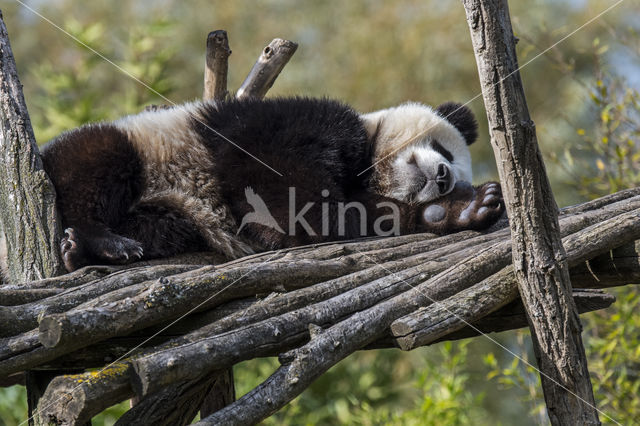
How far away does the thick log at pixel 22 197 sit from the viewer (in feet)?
9.34

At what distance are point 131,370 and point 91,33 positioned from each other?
16.4 feet

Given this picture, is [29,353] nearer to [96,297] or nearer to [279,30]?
[96,297]

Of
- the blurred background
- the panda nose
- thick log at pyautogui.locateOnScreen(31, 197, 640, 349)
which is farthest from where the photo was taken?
the blurred background

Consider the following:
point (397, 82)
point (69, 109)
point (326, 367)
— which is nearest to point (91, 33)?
point (69, 109)

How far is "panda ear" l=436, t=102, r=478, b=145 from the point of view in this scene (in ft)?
13.4

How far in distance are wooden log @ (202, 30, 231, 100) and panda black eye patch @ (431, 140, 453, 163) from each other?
1.22m

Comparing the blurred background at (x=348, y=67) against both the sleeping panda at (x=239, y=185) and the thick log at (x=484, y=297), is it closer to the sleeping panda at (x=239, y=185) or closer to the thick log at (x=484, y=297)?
the sleeping panda at (x=239, y=185)

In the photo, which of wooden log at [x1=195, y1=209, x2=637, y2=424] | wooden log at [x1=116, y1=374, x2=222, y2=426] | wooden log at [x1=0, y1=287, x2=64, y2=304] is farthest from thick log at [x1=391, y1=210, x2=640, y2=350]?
wooden log at [x1=0, y1=287, x2=64, y2=304]

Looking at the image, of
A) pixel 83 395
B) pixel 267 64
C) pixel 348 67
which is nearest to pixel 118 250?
pixel 83 395

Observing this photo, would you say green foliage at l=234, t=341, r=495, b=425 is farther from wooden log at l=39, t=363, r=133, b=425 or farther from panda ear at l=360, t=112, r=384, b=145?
wooden log at l=39, t=363, r=133, b=425

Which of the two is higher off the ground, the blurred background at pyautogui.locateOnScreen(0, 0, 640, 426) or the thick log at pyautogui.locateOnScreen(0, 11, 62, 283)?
the blurred background at pyautogui.locateOnScreen(0, 0, 640, 426)

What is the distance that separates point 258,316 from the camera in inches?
92.1

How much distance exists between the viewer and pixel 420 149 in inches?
146

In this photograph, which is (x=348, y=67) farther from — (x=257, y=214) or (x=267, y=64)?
(x=257, y=214)
